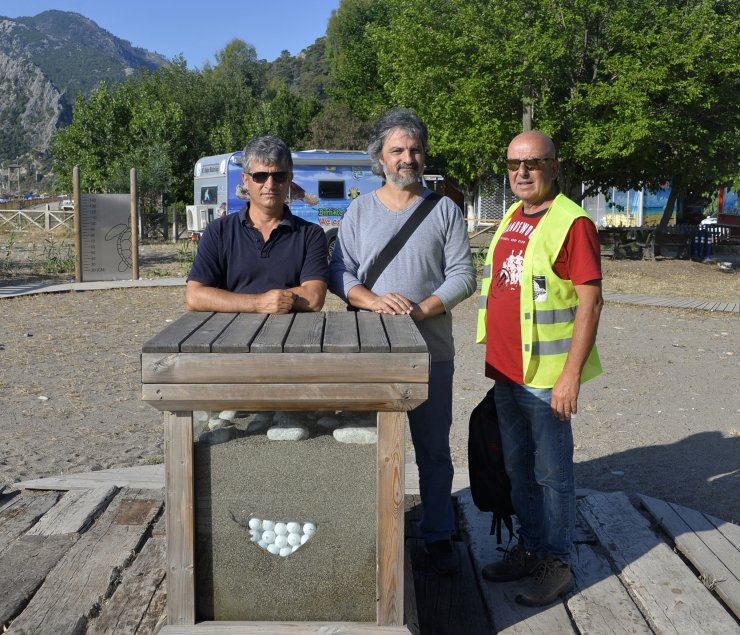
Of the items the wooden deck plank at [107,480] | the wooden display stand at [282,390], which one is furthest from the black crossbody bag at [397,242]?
the wooden deck plank at [107,480]

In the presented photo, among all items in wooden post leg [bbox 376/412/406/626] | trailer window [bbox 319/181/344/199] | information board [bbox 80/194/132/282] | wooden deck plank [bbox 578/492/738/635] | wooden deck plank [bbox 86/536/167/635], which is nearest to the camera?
wooden post leg [bbox 376/412/406/626]

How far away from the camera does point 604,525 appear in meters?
3.94

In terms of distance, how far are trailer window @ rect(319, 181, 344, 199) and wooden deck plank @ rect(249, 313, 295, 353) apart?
1795cm

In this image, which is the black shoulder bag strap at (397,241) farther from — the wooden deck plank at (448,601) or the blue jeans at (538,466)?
the wooden deck plank at (448,601)

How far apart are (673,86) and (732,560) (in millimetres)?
14352

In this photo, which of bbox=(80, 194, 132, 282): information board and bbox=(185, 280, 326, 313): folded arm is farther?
bbox=(80, 194, 132, 282): information board

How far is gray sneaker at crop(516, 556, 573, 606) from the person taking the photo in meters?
3.15

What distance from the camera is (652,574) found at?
3.43 metres

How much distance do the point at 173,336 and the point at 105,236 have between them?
48.4 ft

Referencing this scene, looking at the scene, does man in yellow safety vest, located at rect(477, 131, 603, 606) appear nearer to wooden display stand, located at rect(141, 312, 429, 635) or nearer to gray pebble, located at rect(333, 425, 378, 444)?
wooden display stand, located at rect(141, 312, 429, 635)

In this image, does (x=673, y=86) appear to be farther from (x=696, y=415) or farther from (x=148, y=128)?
(x=148, y=128)

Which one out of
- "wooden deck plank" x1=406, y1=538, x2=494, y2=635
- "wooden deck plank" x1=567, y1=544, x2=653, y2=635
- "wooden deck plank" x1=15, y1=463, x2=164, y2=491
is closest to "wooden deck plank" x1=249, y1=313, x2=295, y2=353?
"wooden deck plank" x1=406, y1=538, x2=494, y2=635

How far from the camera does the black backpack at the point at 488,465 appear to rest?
135 inches

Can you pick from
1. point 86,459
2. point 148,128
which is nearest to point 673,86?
point 86,459
